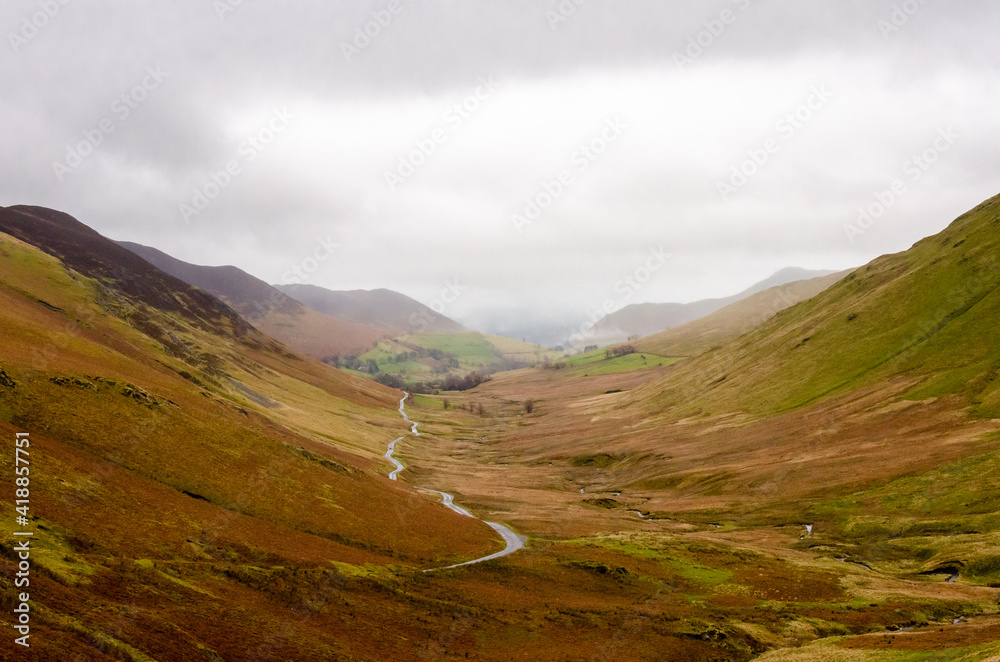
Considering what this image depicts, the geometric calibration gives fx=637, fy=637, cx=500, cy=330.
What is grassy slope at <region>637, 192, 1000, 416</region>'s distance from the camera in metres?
133

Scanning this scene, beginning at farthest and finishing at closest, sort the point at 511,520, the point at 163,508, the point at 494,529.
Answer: the point at 511,520 → the point at 494,529 → the point at 163,508

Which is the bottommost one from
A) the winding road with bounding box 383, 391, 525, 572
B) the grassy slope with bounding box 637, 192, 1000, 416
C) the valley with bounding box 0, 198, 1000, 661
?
the winding road with bounding box 383, 391, 525, 572

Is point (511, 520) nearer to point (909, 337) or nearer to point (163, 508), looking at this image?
point (163, 508)

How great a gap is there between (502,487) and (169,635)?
11071cm

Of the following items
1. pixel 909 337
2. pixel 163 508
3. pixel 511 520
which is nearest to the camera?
pixel 163 508

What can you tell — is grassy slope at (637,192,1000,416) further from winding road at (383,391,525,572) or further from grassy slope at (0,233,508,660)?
grassy slope at (0,233,508,660)

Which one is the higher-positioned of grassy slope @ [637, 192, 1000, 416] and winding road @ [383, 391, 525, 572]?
grassy slope @ [637, 192, 1000, 416]

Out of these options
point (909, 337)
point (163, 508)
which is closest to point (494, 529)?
point (163, 508)

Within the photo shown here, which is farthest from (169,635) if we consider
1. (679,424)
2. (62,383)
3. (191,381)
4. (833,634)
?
(679,424)

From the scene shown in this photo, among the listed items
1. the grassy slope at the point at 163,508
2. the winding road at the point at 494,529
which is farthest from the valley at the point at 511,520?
the winding road at the point at 494,529

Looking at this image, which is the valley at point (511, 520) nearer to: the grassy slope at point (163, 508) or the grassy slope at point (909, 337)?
the grassy slope at point (163, 508)

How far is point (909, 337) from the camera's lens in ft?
501

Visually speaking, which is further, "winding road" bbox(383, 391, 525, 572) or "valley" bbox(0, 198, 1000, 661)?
"winding road" bbox(383, 391, 525, 572)

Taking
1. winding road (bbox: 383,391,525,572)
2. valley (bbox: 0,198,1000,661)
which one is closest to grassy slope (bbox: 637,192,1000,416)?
valley (bbox: 0,198,1000,661)
